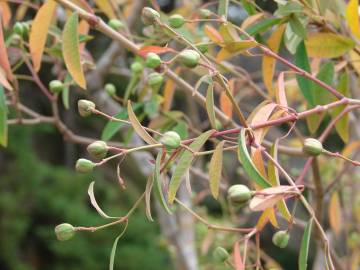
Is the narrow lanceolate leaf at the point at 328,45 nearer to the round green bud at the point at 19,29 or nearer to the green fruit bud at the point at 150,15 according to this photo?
the green fruit bud at the point at 150,15

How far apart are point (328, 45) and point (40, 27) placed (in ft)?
0.96

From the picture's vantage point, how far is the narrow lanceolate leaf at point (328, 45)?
2.10ft

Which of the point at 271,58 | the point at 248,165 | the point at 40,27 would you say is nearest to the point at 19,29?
the point at 40,27

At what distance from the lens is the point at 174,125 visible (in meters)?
0.89

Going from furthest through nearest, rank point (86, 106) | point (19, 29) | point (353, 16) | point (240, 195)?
point (19, 29) → point (353, 16) → point (86, 106) → point (240, 195)

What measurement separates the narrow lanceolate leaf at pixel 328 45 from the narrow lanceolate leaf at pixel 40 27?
26 cm

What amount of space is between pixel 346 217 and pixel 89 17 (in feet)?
2.49

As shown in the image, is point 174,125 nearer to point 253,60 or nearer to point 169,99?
point 169,99

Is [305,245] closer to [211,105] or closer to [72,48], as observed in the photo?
[211,105]

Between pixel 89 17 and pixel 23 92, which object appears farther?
pixel 23 92

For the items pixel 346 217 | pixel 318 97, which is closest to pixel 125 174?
pixel 346 217

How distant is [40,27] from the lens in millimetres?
674

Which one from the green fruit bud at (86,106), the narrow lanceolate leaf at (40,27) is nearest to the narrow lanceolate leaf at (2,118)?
the narrow lanceolate leaf at (40,27)

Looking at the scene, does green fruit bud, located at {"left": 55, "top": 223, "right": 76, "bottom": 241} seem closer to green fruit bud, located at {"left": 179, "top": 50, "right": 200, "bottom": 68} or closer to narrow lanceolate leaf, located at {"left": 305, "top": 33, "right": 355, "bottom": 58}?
green fruit bud, located at {"left": 179, "top": 50, "right": 200, "bottom": 68}
